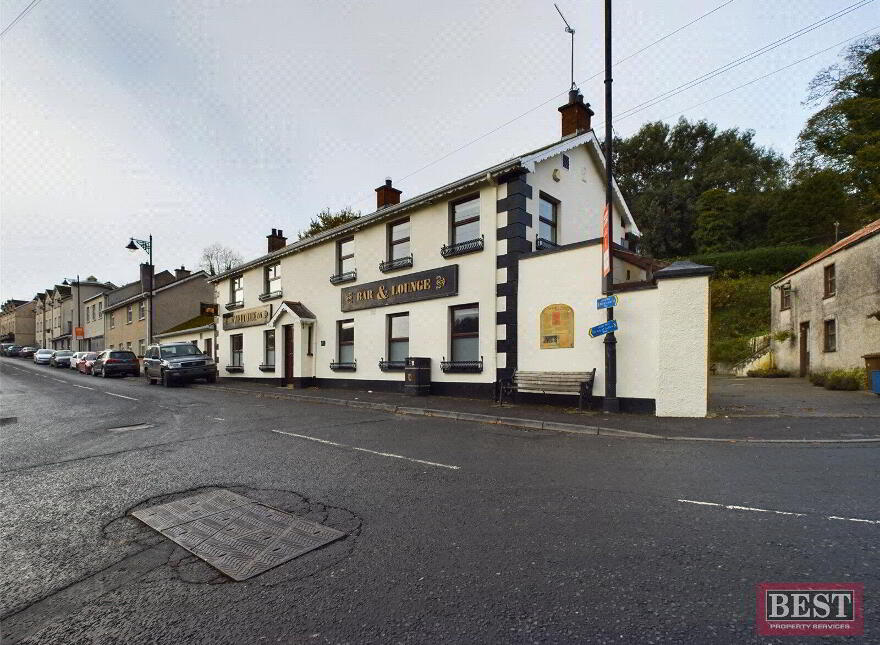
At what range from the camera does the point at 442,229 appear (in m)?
14.7

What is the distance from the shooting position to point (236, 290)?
25.4 meters

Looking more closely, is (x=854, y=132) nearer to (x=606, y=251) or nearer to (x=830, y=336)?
(x=830, y=336)

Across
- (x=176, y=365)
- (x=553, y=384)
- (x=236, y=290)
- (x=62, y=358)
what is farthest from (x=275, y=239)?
(x=62, y=358)

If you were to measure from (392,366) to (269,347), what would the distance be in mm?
9246

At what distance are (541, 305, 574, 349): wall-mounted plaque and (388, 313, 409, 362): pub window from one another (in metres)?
5.31

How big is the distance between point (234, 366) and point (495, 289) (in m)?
17.4

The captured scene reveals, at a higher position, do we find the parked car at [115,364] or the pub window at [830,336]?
the pub window at [830,336]

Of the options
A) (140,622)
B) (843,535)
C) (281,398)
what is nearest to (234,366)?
(281,398)

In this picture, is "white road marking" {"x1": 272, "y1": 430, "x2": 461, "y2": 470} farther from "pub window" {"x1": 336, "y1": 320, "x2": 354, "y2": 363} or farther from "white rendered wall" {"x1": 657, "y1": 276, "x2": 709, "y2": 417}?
"pub window" {"x1": 336, "y1": 320, "x2": 354, "y2": 363}

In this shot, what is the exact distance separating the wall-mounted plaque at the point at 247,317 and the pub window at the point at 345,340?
5.31 metres

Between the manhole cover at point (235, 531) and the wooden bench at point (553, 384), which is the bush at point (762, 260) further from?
the manhole cover at point (235, 531)

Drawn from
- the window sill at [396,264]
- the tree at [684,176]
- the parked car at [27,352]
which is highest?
the tree at [684,176]

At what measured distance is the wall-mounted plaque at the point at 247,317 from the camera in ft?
72.4

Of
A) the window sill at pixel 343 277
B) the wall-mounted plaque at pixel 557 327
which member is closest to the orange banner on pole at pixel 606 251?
the wall-mounted plaque at pixel 557 327
